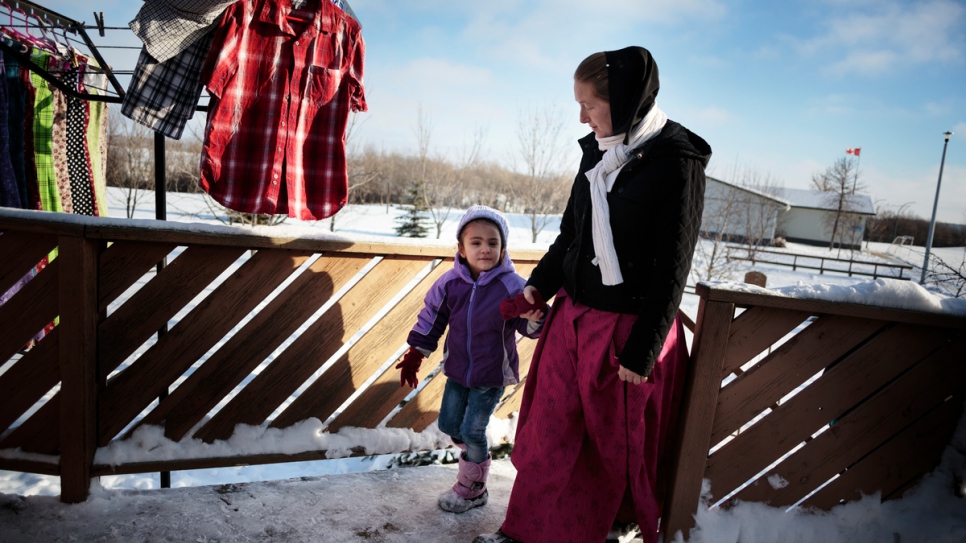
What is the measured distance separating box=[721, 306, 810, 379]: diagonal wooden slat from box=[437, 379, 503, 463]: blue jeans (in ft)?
3.30

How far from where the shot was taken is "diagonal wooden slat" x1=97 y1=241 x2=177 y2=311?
2.10 m

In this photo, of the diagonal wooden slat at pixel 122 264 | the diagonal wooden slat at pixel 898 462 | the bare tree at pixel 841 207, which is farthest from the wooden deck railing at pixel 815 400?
the bare tree at pixel 841 207

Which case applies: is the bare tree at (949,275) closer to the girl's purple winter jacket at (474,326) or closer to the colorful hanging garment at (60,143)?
the girl's purple winter jacket at (474,326)

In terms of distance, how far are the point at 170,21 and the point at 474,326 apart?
1.80 m

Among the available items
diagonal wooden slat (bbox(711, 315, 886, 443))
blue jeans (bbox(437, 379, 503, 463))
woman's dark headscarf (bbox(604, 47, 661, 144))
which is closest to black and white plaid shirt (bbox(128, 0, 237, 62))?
woman's dark headscarf (bbox(604, 47, 661, 144))

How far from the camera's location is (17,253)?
2.03m

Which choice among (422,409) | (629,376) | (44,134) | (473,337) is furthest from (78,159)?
(629,376)

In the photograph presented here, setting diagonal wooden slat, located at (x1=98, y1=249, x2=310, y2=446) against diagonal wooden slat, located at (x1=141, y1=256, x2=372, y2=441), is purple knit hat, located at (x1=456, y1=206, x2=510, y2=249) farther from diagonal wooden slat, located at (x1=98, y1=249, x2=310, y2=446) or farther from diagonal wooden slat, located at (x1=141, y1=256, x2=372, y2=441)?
diagonal wooden slat, located at (x1=98, y1=249, x2=310, y2=446)

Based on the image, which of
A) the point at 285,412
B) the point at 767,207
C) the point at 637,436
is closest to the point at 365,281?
the point at 285,412

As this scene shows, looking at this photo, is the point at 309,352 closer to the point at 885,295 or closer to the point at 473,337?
the point at 473,337

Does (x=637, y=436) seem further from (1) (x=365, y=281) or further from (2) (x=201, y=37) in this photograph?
(2) (x=201, y=37)

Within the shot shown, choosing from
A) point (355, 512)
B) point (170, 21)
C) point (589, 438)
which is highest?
point (170, 21)

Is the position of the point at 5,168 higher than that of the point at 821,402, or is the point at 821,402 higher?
the point at 5,168

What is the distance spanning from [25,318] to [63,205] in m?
2.34
